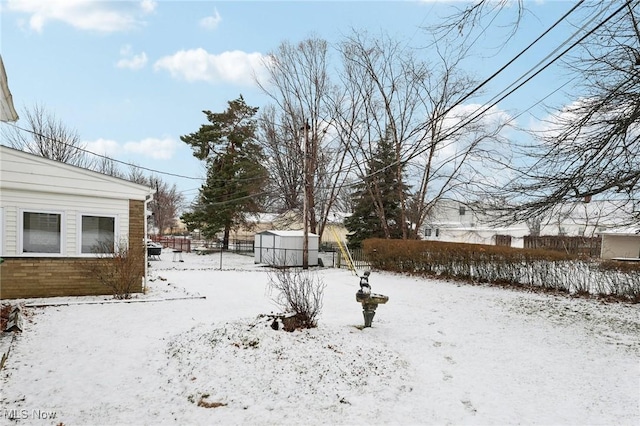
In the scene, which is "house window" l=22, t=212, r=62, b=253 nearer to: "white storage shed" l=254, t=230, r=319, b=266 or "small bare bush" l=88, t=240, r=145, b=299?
"small bare bush" l=88, t=240, r=145, b=299

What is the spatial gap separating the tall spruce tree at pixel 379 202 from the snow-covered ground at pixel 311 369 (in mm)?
15705

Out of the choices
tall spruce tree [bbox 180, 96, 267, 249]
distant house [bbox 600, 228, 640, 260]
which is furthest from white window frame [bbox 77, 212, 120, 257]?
distant house [bbox 600, 228, 640, 260]

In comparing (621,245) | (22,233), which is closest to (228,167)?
(22,233)

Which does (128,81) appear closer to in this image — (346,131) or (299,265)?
(299,265)

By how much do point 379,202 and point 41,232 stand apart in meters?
17.5

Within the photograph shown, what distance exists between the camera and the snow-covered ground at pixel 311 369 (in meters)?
3.98

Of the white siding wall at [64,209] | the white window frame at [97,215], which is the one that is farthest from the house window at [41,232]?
the white window frame at [97,215]

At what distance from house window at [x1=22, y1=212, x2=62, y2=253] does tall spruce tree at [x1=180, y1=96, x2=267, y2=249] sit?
21.6 m

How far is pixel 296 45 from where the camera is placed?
25266mm

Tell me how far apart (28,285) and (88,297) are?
3.78 feet

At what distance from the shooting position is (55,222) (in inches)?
343

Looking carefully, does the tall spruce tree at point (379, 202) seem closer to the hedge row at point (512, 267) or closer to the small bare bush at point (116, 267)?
the hedge row at point (512, 267)

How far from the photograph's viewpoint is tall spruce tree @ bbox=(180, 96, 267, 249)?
102 ft

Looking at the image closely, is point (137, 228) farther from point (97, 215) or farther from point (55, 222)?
point (55, 222)
